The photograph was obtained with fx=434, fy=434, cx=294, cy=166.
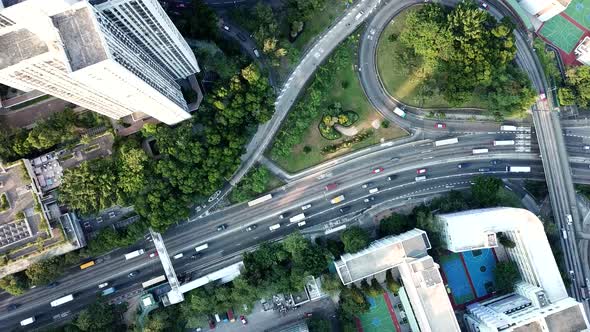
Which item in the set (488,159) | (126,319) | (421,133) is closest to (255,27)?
(421,133)

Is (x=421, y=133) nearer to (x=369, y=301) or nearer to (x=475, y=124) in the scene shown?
(x=475, y=124)

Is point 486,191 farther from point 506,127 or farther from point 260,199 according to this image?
point 260,199

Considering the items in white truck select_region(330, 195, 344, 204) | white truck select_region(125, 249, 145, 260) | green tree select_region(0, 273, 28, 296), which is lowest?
white truck select_region(330, 195, 344, 204)

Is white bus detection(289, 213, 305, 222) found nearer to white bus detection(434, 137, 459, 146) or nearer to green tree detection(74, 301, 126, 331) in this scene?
white bus detection(434, 137, 459, 146)

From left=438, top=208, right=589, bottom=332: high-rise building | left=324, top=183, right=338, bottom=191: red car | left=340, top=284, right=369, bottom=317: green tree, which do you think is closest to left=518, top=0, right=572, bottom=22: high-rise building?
left=438, top=208, right=589, bottom=332: high-rise building

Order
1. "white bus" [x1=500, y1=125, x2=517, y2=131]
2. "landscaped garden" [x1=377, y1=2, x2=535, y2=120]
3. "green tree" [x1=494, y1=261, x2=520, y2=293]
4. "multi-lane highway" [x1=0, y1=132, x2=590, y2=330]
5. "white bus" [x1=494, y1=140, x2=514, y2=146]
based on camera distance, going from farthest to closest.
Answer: "white bus" [x1=500, y1=125, x2=517, y2=131]
"white bus" [x1=494, y1=140, x2=514, y2=146]
"green tree" [x1=494, y1=261, x2=520, y2=293]
"multi-lane highway" [x1=0, y1=132, x2=590, y2=330]
"landscaped garden" [x1=377, y1=2, x2=535, y2=120]

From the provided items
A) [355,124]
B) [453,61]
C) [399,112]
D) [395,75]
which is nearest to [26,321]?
[355,124]

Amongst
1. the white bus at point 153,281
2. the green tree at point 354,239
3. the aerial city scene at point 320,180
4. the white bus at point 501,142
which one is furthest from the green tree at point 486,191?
the white bus at point 153,281

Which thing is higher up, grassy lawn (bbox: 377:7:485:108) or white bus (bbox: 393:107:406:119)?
grassy lawn (bbox: 377:7:485:108)

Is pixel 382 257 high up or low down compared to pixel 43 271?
down
